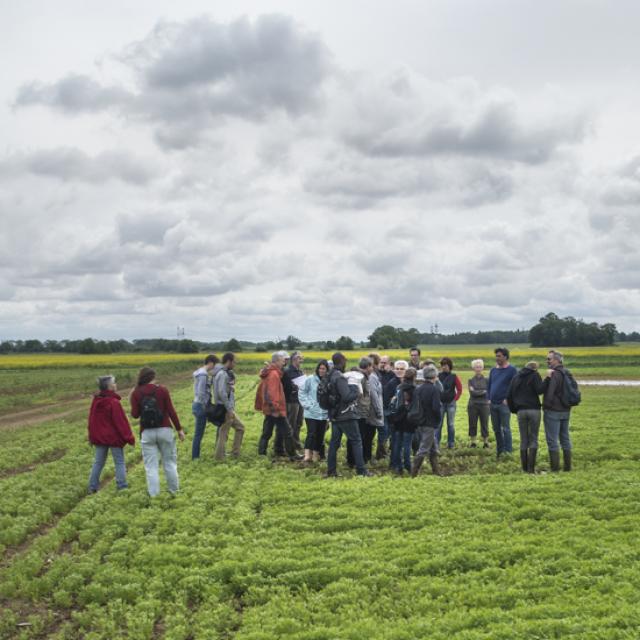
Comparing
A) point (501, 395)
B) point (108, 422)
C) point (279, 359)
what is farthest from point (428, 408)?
point (108, 422)

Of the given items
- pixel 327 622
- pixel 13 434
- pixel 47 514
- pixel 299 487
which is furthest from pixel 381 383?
pixel 13 434

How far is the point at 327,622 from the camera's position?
7320 millimetres

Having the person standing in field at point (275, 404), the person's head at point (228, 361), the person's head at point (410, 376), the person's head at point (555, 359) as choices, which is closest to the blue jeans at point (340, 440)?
the person's head at point (410, 376)

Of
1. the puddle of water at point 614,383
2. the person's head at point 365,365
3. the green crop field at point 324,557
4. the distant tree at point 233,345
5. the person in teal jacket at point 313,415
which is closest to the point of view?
the green crop field at point 324,557

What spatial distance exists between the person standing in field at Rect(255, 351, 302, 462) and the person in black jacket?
568cm

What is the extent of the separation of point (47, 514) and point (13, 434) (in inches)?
603

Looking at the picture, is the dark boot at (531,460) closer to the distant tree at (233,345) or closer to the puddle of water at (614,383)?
the puddle of water at (614,383)

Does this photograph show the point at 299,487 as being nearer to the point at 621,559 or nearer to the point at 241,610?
the point at 241,610

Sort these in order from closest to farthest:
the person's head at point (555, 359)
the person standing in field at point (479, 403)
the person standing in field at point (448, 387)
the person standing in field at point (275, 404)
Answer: the person's head at point (555, 359) → the person standing in field at point (275, 404) → the person standing in field at point (448, 387) → the person standing in field at point (479, 403)

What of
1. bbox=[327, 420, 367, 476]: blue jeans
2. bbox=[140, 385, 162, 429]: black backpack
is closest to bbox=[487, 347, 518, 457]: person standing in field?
bbox=[327, 420, 367, 476]: blue jeans

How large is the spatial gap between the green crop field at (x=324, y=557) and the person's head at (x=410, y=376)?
85.8 inches

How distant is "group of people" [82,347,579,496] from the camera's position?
1280 centimetres

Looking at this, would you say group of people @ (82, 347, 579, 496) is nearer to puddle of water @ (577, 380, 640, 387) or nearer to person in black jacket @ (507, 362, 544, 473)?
person in black jacket @ (507, 362, 544, 473)

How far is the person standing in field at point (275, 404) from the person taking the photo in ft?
52.9
